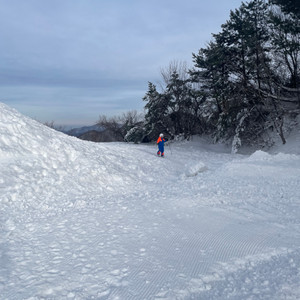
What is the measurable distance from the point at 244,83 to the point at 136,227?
19.5 meters

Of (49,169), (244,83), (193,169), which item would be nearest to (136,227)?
(49,169)

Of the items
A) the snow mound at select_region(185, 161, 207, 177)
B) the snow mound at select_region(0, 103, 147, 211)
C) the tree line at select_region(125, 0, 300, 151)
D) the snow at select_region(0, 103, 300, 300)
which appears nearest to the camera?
the snow at select_region(0, 103, 300, 300)

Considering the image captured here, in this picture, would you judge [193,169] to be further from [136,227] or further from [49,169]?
[136,227]

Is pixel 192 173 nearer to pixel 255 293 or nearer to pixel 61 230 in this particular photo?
pixel 61 230

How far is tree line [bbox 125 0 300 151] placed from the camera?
20406 millimetres

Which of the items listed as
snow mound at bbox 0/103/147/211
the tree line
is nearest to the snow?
snow mound at bbox 0/103/147/211

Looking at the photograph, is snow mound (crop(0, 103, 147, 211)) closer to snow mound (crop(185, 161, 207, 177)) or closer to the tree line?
snow mound (crop(185, 161, 207, 177))

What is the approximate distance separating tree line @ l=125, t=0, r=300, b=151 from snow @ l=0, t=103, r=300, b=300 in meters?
10.9

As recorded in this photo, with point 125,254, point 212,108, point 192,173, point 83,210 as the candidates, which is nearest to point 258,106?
point 212,108

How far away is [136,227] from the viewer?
5754 mm

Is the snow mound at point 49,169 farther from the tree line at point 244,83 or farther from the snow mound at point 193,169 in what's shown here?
the tree line at point 244,83

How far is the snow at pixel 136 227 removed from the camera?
11.6 feet

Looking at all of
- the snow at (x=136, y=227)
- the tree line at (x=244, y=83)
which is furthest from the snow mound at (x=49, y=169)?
the tree line at (x=244, y=83)

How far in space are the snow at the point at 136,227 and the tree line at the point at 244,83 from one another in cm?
1093
